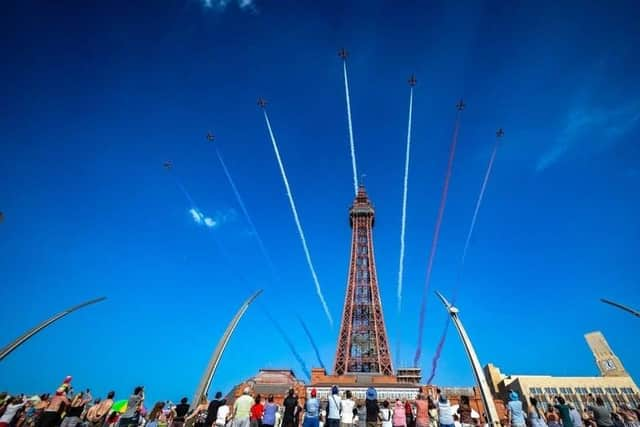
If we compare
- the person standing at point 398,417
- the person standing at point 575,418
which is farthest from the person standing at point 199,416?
the person standing at point 575,418

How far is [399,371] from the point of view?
69938mm

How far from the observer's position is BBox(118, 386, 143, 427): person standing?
34.5 feet

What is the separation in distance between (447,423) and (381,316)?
2387 inches

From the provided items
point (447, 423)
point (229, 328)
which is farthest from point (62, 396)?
point (447, 423)

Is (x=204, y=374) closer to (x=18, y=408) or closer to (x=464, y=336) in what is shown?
(x=18, y=408)

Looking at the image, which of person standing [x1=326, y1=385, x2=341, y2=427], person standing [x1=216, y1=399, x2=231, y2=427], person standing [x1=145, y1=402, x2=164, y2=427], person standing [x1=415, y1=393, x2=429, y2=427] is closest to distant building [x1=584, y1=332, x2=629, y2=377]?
person standing [x1=415, y1=393, x2=429, y2=427]

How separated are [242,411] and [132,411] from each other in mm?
3944

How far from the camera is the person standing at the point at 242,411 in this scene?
946 cm

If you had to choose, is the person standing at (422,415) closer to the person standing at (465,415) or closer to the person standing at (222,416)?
the person standing at (465,415)

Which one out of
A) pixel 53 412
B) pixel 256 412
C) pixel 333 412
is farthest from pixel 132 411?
pixel 333 412

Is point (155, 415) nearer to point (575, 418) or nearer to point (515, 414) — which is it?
point (515, 414)

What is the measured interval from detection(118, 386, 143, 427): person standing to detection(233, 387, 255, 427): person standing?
3.59 metres

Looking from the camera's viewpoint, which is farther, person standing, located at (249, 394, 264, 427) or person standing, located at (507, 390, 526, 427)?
person standing, located at (249, 394, 264, 427)

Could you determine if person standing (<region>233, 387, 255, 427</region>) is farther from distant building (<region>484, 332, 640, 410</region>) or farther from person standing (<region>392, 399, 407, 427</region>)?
distant building (<region>484, 332, 640, 410</region>)
